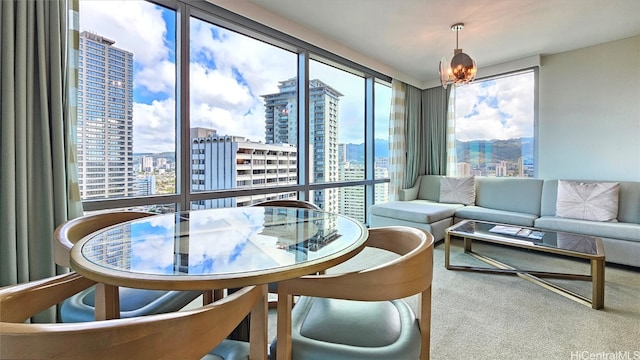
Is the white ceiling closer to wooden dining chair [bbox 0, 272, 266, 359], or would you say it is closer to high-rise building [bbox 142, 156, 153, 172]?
high-rise building [bbox 142, 156, 153, 172]

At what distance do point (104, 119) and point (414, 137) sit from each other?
424 centimetres

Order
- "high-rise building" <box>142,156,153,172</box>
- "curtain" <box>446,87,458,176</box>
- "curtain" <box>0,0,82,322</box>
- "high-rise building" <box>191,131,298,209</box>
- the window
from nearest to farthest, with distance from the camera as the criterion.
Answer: "curtain" <box>0,0,82,322</box> → "high-rise building" <box>142,156,153,172</box> → "high-rise building" <box>191,131,298,209</box> → the window → "curtain" <box>446,87,458,176</box>

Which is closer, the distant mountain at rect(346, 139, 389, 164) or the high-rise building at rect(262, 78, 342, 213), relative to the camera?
the high-rise building at rect(262, 78, 342, 213)

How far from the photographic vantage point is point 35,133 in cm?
167

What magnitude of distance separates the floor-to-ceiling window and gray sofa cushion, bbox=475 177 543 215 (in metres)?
1.94

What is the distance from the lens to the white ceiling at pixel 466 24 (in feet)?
8.63

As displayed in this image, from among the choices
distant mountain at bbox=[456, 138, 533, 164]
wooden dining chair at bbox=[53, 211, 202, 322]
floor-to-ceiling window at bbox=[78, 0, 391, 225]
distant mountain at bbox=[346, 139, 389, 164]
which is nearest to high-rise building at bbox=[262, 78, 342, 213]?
floor-to-ceiling window at bbox=[78, 0, 391, 225]

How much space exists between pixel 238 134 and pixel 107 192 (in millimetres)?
1189

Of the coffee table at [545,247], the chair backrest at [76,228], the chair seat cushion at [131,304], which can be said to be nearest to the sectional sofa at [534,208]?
the coffee table at [545,247]

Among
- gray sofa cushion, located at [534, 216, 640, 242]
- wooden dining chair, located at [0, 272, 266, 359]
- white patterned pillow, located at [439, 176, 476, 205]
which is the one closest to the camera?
wooden dining chair, located at [0, 272, 266, 359]

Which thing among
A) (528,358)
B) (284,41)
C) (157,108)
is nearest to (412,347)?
(528,358)

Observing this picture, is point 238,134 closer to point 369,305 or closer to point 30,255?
point 30,255

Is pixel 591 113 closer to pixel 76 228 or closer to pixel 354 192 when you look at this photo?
pixel 354 192

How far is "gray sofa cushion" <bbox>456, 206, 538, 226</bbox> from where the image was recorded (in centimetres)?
333
